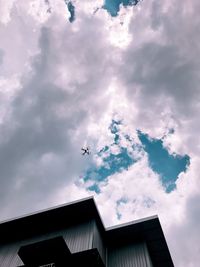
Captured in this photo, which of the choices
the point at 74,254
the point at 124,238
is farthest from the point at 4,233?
the point at 124,238

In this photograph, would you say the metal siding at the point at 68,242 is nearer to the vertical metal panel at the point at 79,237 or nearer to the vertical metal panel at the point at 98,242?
the vertical metal panel at the point at 79,237

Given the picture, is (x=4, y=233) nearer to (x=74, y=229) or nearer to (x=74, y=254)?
(x=74, y=229)

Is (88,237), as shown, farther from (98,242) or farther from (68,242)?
(68,242)

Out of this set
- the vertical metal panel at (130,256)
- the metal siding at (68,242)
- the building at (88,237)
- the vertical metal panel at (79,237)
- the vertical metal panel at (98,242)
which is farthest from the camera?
the vertical metal panel at (98,242)

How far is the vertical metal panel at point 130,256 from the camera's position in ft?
56.9

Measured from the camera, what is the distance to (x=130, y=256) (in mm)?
Result: 18234

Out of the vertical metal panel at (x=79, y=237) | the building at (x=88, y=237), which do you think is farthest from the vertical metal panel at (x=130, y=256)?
the vertical metal panel at (x=79, y=237)

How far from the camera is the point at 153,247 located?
20.2 meters

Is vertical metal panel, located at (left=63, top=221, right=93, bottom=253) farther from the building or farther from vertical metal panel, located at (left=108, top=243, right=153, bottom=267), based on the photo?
vertical metal panel, located at (left=108, top=243, right=153, bottom=267)

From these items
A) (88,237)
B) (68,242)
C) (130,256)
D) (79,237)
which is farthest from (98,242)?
(130,256)

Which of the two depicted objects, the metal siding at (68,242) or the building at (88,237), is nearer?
the metal siding at (68,242)

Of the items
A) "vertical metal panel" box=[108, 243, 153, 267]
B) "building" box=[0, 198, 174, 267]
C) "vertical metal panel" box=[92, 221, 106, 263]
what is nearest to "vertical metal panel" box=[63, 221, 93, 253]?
"building" box=[0, 198, 174, 267]

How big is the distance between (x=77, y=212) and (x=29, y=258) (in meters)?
5.21

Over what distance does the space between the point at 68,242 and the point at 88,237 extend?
162cm
